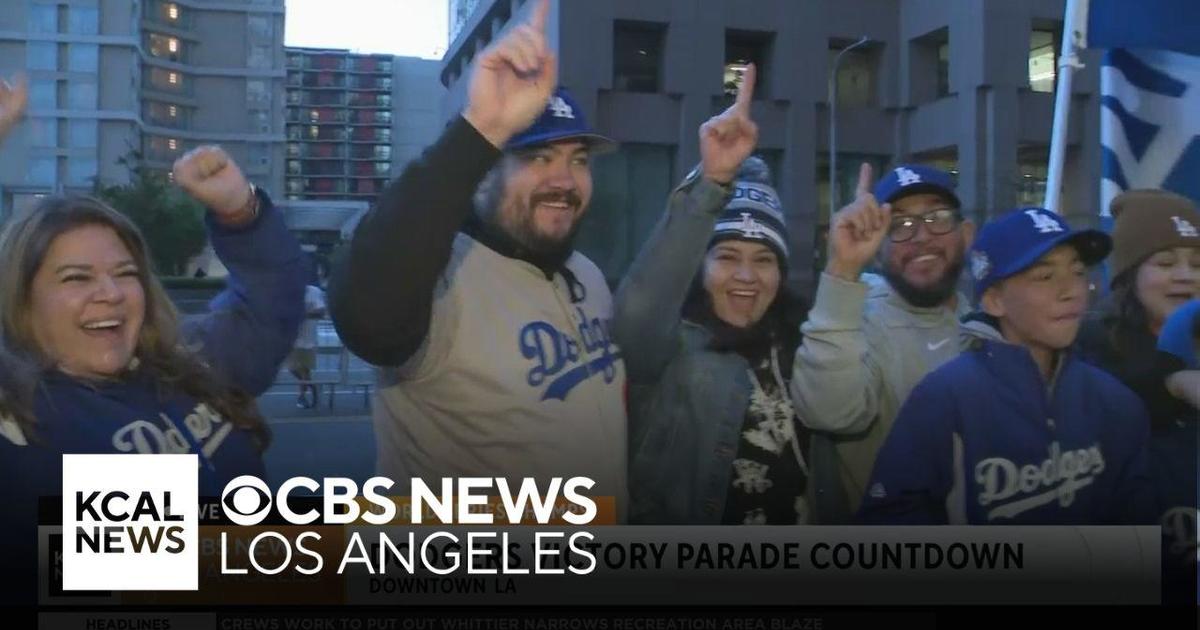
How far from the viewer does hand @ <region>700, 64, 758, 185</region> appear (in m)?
2.17

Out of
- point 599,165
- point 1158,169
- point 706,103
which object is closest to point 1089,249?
point 1158,169

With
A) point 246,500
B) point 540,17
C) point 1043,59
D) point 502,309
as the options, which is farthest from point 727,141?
point 246,500

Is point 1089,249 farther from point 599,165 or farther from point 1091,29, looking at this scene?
point 599,165

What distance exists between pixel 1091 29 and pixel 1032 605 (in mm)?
1230

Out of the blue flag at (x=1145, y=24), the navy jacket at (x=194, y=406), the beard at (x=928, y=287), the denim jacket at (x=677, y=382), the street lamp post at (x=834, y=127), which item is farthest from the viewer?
the blue flag at (x=1145, y=24)

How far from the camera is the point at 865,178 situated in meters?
2.31

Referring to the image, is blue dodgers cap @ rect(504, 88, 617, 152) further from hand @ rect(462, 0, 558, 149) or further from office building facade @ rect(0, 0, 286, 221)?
office building facade @ rect(0, 0, 286, 221)

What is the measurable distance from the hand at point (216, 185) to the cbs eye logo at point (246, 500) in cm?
48

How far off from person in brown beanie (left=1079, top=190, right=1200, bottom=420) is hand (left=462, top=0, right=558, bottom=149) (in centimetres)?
124

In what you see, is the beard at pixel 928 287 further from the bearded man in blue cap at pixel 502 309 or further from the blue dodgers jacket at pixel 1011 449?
the bearded man in blue cap at pixel 502 309

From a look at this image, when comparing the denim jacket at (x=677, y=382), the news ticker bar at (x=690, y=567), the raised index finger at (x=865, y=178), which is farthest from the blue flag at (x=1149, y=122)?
the denim jacket at (x=677, y=382)

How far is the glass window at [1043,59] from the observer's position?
2436mm

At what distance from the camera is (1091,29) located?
2.47 metres

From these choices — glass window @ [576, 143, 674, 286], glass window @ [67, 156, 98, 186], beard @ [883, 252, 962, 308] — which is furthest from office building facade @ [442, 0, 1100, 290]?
glass window @ [67, 156, 98, 186]
